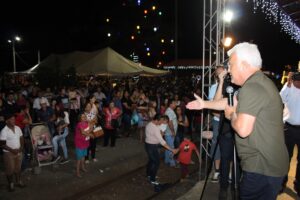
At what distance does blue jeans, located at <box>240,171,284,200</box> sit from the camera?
2.42 meters

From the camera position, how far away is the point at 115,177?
28.5 feet

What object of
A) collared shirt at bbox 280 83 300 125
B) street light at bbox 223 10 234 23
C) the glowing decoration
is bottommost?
collared shirt at bbox 280 83 300 125

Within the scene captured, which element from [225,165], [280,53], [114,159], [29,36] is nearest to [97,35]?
[29,36]

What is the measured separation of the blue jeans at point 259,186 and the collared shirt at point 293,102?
9.06 ft

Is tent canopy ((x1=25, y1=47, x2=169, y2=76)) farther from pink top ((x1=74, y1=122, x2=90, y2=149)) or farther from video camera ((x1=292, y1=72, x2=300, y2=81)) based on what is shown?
video camera ((x1=292, y1=72, x2=300, y2=81))

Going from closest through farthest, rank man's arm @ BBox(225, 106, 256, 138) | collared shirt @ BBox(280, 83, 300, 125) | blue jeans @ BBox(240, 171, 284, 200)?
1. man's arm @ BBox(225, 106, 256, 138)
2. blue jeans @ BBox(240, 171, 284, 200)
3. collared shirt @ BBox(280, 83, 300, 125)

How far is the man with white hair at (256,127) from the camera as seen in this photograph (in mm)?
2279

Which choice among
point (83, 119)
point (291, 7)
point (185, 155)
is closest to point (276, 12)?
point (291, 7)

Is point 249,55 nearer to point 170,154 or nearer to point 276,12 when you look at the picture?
point 170,154

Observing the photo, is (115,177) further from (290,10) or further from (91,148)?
(290,10)

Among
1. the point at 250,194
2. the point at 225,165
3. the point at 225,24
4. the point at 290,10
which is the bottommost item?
the point at 225,165

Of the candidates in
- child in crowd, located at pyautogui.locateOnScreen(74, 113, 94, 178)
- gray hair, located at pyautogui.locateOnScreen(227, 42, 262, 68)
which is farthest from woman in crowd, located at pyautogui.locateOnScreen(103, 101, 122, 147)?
gray hair, located at pyautogui.locateOnScreen(227, 42, 262, 68)

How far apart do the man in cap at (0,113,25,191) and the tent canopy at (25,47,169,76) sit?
30.6ft

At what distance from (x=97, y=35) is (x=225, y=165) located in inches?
2025
